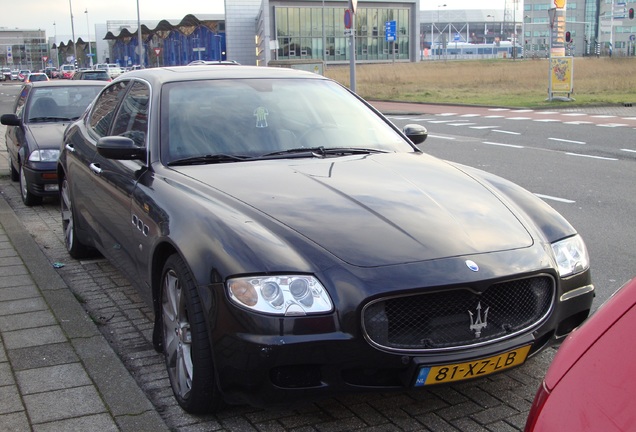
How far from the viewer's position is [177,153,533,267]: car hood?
3.45 m

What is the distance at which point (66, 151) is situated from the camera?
680 cm

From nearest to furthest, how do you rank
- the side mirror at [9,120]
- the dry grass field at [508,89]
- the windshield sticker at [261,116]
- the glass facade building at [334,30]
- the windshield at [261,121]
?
the windshield at [261,121]
the windshield sticker at [261,116]
the side mirror at [9,120]
the dry grass field at [508,89]
the glass facade building at [334,30]

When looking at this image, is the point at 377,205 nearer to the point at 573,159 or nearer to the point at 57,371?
the point at 57,371

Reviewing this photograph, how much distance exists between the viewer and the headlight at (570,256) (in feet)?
12.2

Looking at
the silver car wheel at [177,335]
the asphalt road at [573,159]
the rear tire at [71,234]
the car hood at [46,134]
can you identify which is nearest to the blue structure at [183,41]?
the asphalt road at [573,159]

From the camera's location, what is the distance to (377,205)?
3832 millimetres

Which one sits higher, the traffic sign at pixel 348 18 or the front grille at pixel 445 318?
the traffic sign at pixel 348 18

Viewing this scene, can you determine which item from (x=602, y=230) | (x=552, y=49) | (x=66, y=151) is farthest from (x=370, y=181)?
(x=552, y=49)

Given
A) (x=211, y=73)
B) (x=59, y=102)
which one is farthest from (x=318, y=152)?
(x=59, y=102)

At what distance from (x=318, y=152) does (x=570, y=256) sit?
5.52 feet

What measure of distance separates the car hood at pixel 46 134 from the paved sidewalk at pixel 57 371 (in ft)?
12.3

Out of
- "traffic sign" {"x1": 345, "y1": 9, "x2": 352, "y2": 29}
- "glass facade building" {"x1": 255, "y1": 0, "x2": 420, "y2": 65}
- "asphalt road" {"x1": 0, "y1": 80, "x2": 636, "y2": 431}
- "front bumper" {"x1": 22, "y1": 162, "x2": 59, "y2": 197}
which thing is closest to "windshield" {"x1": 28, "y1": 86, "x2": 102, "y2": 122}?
"asphalt road" {"x1": 0, "y1": 80, "x2": 636, "y2": 431}

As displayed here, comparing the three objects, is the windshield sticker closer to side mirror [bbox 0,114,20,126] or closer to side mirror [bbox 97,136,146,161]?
side mirror [bbox 97,136,146,161]

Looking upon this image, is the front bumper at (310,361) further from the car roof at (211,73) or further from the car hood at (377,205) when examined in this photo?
the car roof at (211,73)
